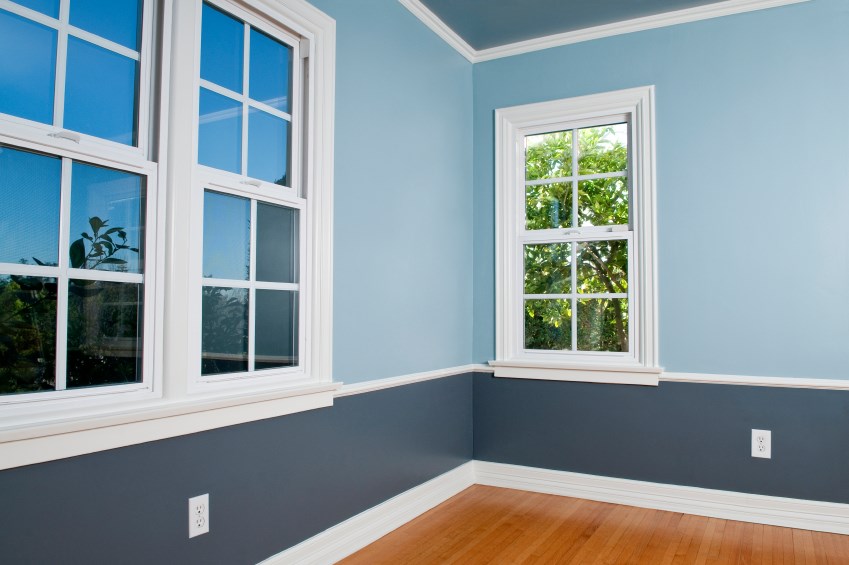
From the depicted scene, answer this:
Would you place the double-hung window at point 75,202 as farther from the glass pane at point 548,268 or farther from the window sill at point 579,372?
the glass pane at point 548,268

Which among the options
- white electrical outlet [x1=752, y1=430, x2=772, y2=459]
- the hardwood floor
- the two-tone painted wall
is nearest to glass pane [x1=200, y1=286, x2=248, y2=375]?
the hardwood floor

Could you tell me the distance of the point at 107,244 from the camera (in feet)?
6.59

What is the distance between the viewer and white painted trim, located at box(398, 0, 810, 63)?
3.60 metres

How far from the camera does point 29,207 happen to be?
1816 mm

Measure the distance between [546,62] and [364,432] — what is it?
260cm

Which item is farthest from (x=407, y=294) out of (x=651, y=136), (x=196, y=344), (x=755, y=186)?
(x=755, y=186)

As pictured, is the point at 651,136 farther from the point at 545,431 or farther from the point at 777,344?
the point at 545,431

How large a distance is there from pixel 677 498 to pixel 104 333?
3129mm

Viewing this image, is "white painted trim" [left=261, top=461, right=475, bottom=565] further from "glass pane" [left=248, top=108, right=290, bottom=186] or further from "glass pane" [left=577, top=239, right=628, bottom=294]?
"glass pane" [left=248, top=108, right=290, bottom=186]

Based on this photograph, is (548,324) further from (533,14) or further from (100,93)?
(100,93)

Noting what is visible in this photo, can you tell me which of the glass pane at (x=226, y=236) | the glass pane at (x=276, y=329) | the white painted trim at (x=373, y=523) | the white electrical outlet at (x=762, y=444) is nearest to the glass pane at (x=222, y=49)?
the glass pane at (x=226, y=236)

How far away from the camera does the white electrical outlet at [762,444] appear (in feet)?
11.4

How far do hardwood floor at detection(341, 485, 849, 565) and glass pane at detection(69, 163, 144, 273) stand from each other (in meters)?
1.68

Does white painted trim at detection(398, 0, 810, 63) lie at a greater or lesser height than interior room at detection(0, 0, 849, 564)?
greater
